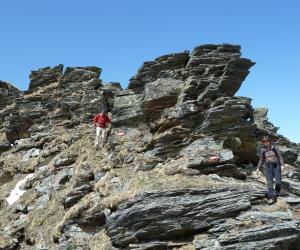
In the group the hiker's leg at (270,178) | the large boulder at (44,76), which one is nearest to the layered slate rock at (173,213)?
the hiker's leg at (270,178)

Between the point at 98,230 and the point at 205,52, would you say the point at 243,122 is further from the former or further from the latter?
the point at 98,230

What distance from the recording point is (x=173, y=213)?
60.3ft

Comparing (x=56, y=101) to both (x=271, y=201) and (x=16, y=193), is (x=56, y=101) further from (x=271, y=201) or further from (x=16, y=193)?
(x=271, y=201)

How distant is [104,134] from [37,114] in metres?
9.88

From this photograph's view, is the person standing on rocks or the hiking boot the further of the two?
the person standing on rocks

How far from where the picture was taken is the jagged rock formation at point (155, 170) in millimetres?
18078

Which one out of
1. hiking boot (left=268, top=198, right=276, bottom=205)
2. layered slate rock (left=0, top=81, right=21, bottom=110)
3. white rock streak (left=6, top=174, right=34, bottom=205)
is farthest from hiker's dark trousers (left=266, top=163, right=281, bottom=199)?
layered slate rock (left=0, top=81, right=21, bottom=110)

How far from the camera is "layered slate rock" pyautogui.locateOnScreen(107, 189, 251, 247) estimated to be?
1803cm

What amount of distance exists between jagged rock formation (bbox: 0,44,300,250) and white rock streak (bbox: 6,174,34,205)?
1.25 feet

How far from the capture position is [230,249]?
1659cm

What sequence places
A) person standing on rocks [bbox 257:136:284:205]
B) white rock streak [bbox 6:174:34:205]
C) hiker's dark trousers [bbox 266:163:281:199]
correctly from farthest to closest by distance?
white rock streak [bbox 6:174:34:205] → person standing on rocks [bbox 257:136:284:205] → hiker's dark trousers [bbox 266:163:281:199]

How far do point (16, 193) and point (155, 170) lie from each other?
37.7 feet

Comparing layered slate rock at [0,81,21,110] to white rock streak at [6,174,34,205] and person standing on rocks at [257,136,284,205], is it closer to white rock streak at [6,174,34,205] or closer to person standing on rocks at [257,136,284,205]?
white rock streak at [6,174,34,205]

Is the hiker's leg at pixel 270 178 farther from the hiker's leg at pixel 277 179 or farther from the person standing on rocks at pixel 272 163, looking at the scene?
the hiker's leg at pixel 277 179
